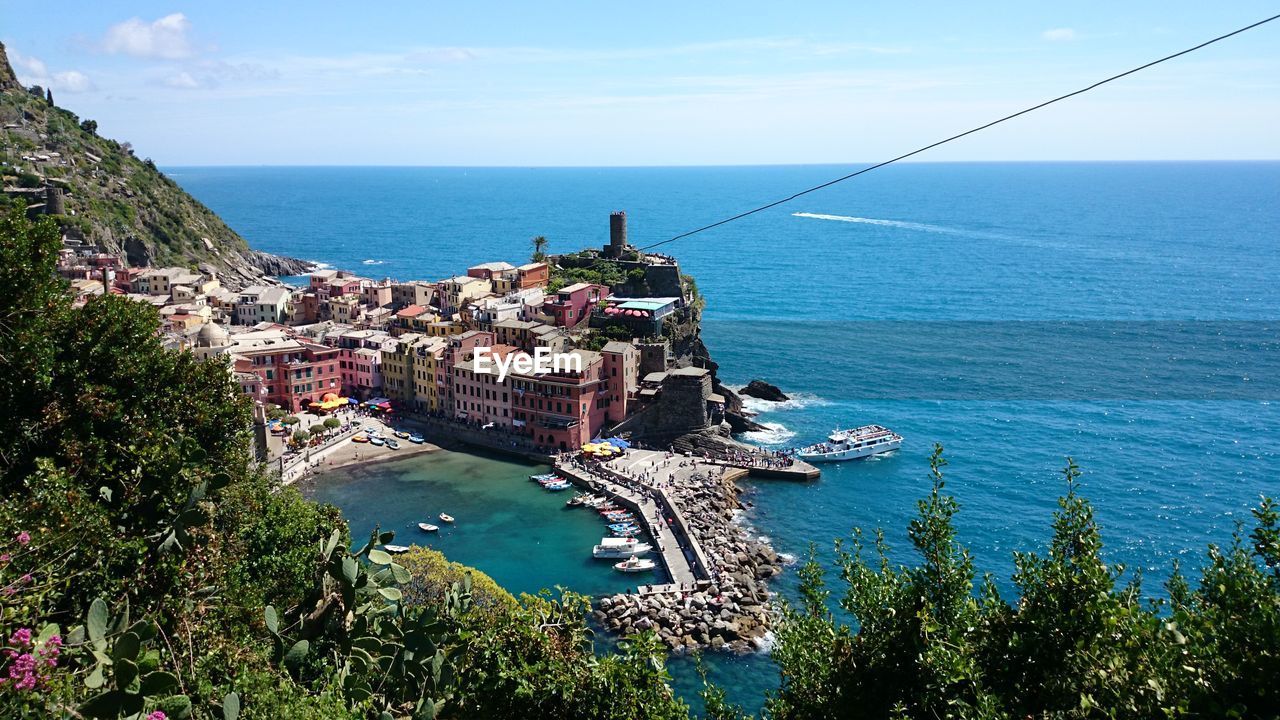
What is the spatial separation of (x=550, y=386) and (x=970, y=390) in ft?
90.5

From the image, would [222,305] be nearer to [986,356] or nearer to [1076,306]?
[986,356]

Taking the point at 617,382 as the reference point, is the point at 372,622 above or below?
above

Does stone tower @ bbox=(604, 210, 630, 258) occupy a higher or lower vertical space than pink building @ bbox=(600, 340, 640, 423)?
higher

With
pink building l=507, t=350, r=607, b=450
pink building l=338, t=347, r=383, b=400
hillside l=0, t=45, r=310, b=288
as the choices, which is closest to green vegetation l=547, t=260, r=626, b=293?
pink building l=338, t=347, r=383, b=400

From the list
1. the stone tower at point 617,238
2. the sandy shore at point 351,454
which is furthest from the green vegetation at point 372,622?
the stone tower at point 617,238

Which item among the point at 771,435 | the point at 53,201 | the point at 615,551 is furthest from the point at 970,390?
the point at 53,201

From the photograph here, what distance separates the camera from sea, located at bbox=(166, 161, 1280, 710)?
117 ft

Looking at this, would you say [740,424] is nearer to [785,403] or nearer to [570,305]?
[785,403]

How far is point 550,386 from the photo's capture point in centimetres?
4475

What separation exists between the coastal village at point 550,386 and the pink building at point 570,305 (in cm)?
9

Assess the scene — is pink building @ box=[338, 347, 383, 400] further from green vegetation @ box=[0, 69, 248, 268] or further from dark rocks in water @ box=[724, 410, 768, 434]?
green vegetation @ box=[0, 69, 248, 268]

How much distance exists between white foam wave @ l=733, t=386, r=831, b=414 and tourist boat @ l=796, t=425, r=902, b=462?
7.01m

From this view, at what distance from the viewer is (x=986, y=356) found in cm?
6294

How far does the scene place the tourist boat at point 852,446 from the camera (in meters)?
43.8
